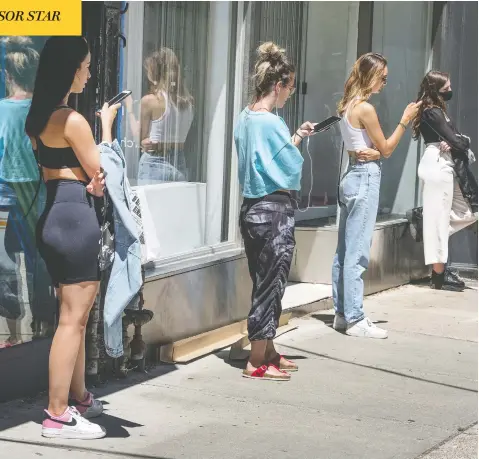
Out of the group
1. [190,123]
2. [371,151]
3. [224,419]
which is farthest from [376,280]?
[224,419]

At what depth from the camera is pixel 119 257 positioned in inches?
214

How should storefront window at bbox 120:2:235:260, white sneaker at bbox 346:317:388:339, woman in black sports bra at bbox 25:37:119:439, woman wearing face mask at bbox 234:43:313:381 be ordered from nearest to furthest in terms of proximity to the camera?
woman in black sports bra at bbox 25:37:119:439 → woman wearing face mask at bbox 234:43:313:381 → storefront window at bbox 120:2:235:260 → white sneaker at bbox 346:317:388:339

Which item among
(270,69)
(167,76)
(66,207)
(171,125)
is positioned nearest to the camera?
(66,207)

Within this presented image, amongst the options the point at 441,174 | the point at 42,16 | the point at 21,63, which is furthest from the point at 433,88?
the point at 42,16

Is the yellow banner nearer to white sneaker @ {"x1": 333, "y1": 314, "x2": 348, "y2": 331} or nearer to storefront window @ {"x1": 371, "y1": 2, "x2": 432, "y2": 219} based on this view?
white sneaker @ {"x1": 333, "y1": 314, "x2": 348, "y2": 331}

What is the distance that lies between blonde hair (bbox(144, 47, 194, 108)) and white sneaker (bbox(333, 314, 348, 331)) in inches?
73.0

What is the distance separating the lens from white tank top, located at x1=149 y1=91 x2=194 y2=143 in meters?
7.31

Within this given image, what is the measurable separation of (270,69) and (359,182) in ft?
5.23

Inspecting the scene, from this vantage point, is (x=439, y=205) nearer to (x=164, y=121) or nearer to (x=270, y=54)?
(x=164, y=121)

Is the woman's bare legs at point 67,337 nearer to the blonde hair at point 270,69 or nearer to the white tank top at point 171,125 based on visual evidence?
the blonde hair at point 270,69

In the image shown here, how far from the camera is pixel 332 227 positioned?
951 centimetres

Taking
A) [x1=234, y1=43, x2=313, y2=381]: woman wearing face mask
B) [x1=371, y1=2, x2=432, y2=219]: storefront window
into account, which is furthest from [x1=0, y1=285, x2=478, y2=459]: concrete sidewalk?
[x1=371, y1=2, x2=432, y2=219]: storefront window

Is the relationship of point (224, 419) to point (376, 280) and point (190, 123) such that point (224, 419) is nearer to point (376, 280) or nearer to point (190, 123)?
point (190, 123)

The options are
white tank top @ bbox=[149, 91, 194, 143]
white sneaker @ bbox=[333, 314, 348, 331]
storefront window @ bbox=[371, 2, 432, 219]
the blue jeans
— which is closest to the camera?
white tank top @ bbox=[149, 91, 194, 143]
